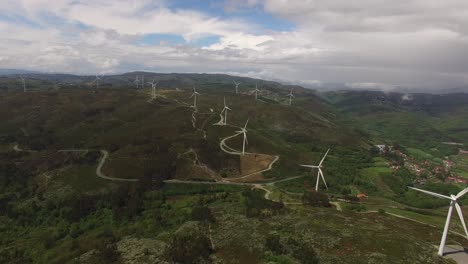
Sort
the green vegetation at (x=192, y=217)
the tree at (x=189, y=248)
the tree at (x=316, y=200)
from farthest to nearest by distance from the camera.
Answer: the tree at (x=316, y=200) → the green vegetation at (x=192, y=217) → the tree at (x=189, y=248)

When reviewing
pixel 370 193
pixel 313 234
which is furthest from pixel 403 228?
pixel 370 193

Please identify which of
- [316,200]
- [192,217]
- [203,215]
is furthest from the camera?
[316,200]

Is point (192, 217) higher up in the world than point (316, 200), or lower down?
lower down

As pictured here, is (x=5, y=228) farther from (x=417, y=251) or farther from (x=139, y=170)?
(x=417, y=251)

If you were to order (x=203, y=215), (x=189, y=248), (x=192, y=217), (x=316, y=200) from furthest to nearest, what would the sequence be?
(x=316, y=200) < (x=192, y=217) < (x=203, y=215) < (x=189, y=248)

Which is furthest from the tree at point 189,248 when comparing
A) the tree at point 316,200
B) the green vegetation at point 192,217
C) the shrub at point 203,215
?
the tree at point 316,200

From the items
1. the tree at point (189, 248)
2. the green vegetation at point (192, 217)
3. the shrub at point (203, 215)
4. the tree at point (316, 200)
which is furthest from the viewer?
the tree at point (316, 200)

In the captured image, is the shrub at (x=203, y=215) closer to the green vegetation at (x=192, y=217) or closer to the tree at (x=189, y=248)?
the green vegetation at (x=192, y=217)

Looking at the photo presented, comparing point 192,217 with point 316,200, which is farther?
point 316,200

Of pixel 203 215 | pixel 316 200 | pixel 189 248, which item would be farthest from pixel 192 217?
pixel 316 200

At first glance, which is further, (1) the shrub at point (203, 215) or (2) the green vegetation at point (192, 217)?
(1) the shrub at point (203, 215)

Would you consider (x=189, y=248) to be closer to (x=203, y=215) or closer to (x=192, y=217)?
(x=203, y=215)
